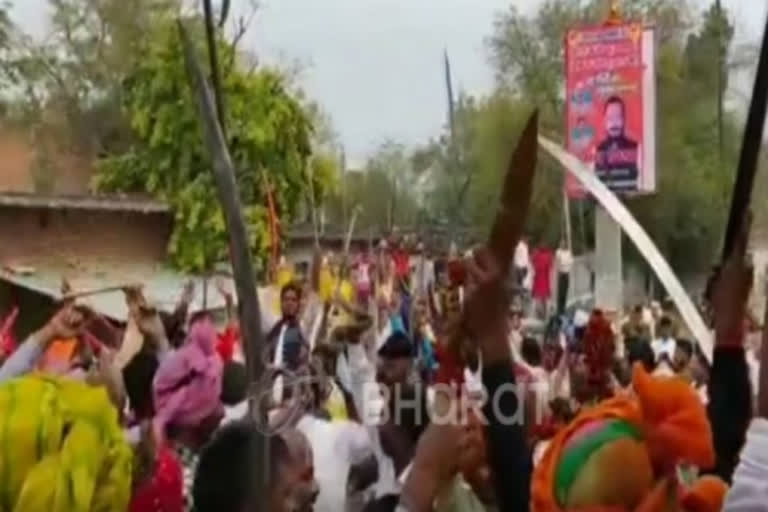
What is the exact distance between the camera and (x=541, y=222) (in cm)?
3600

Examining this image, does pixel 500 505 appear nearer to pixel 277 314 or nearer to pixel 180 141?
pixel 277 314

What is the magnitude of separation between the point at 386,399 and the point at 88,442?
2554 millimetres

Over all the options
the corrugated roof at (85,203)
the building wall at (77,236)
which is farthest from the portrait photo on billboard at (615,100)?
the building wall at (77,236)

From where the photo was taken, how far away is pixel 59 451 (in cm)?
252

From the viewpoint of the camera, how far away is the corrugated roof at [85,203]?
21.9 meters

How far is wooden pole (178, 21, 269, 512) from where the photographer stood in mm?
2203

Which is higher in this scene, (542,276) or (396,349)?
(396,349)

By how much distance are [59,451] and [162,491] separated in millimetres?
696

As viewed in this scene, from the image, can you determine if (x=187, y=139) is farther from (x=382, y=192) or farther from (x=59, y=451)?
(x=59, y=451)

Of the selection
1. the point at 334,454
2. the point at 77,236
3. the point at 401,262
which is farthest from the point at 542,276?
Result: the point at 334,454

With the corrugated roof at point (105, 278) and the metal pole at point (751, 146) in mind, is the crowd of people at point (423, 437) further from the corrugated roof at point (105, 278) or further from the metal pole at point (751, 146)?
the corrugated roof at point (105, 278)

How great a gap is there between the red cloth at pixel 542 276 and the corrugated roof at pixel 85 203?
5069mm

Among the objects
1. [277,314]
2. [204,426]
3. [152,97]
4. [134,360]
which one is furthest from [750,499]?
[152,97]

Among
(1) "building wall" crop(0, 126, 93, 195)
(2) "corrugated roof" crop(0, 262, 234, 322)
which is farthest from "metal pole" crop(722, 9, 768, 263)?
(1) "building wall" crop(0, 126, 93, 195)
